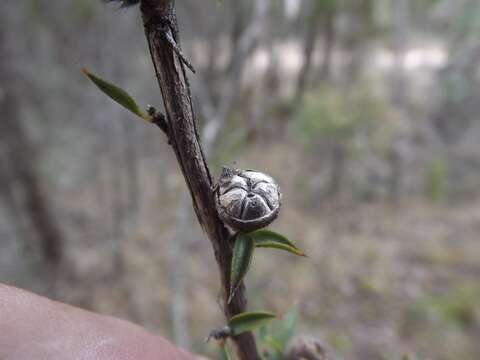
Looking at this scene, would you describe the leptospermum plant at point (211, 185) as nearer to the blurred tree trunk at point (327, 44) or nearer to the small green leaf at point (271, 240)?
the small green leaf at point (271, 240)

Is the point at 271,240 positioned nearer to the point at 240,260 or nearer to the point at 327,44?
the point at 240,260

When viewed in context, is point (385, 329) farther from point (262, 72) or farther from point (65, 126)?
point (262, 72)

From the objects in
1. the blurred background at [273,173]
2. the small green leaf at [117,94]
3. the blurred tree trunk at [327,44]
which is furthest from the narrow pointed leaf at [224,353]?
the blurred tree trunk at [327,44]

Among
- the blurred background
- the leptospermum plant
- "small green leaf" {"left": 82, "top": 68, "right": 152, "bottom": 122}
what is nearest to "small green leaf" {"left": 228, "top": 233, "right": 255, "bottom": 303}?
the leptospermum plant

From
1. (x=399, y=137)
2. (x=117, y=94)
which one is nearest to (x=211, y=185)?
(x=117, y=94)

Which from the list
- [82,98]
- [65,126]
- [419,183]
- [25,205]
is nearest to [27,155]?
[25,205]

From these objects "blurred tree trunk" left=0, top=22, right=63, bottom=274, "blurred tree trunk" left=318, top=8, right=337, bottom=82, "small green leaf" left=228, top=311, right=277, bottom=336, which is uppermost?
"blurred tree trunk" left=318, top=8, right=337, bottom=82

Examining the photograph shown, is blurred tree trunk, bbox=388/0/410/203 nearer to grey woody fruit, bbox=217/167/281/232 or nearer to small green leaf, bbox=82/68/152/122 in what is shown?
grey woody fruit, bbox=217/167/281/232
